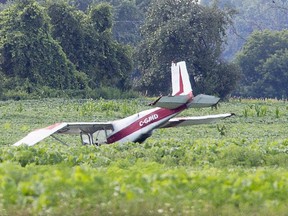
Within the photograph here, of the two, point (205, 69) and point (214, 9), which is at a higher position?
point (214, 9)

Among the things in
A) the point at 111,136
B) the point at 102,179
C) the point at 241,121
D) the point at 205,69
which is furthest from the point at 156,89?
the point at 102,179

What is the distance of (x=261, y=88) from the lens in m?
79.8

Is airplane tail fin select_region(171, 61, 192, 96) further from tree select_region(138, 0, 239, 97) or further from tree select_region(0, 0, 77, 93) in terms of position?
tree select_region(138, 0, 239, 97)

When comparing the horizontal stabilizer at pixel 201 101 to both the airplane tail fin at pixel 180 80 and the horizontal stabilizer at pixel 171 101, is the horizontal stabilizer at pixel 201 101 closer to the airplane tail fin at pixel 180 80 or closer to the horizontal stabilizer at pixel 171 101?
the horizontal stabilizer at pixel 171 101

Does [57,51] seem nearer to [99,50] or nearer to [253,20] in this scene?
[99,50]

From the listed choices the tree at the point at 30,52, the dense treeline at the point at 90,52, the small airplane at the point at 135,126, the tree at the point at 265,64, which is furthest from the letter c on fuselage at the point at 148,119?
the tree at the point at 265,64

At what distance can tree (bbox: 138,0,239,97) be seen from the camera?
61594 millimetres

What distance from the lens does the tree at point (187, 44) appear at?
61.6 metres

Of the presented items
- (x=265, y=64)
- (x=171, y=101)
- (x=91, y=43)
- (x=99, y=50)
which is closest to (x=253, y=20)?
(x=265, y=64)

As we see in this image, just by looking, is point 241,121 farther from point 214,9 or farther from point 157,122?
point 214,9

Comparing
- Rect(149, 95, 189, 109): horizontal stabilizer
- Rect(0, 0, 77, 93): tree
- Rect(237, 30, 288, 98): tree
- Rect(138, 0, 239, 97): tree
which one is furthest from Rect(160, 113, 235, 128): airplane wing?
Rect(237, 30, 288, 98): tree

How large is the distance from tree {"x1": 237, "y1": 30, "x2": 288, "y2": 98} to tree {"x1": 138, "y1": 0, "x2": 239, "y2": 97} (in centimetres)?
1548

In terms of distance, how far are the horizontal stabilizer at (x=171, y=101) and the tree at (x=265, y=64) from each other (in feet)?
174

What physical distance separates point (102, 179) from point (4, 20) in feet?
150
